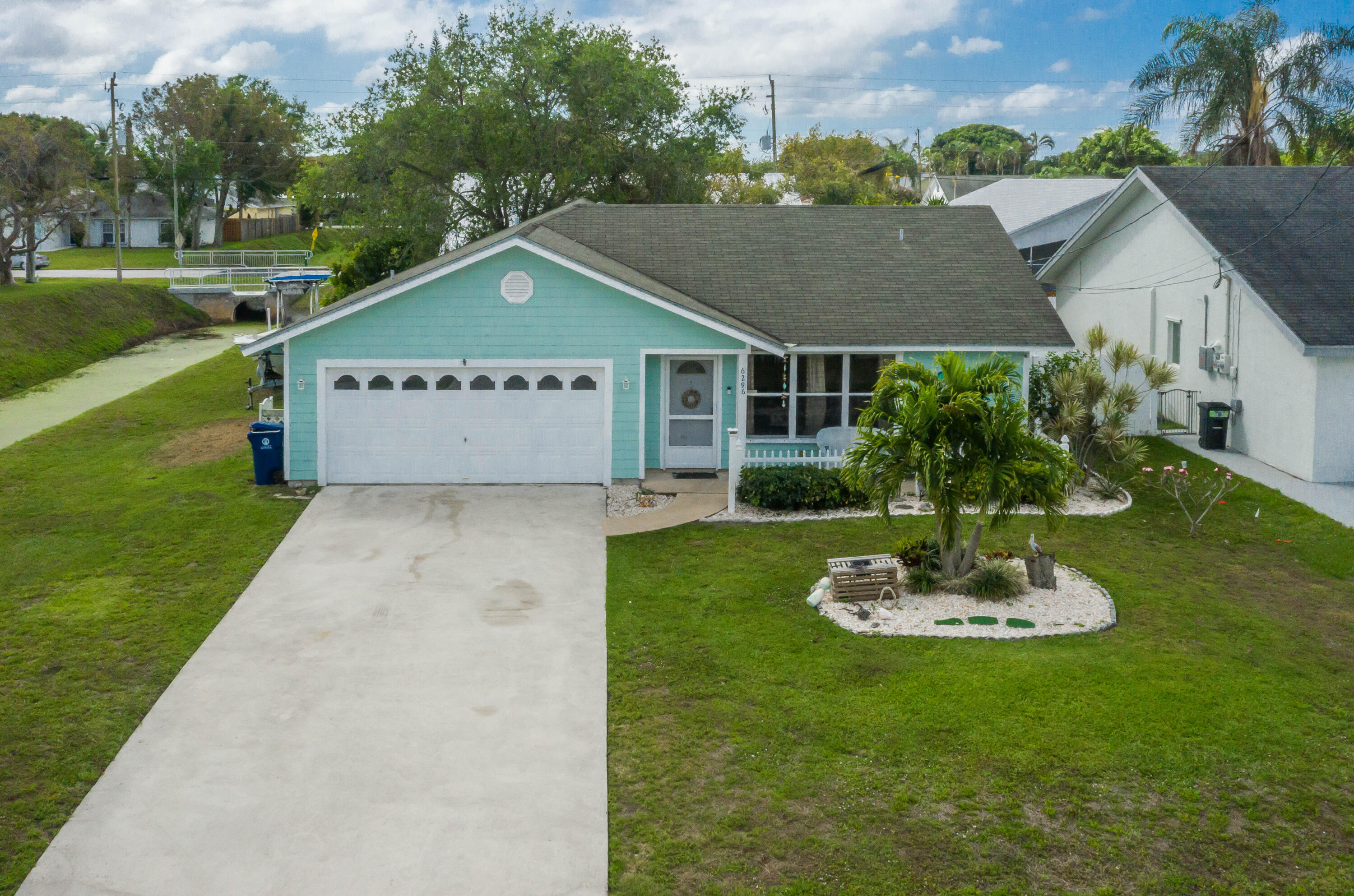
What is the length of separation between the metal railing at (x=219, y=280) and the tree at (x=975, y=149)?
60.2m

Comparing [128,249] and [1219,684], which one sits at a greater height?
[128,249]

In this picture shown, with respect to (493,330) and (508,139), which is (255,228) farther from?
(493,330)

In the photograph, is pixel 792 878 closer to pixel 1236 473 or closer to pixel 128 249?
pixel 1236 473

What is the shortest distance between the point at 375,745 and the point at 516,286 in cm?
1033

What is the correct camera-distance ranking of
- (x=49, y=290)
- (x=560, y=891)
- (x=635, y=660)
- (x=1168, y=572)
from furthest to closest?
(x=49, y=290)
(x=1168, y=572)
(x=635, y=660)
(x=560, y=891)

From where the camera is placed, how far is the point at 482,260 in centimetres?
1881

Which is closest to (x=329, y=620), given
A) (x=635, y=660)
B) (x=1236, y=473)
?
(x=635, y=660)

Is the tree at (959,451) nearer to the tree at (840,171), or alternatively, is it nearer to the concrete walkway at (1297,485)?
the concrete walkway at (1297,485)

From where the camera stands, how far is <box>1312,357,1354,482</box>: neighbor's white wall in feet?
63.9

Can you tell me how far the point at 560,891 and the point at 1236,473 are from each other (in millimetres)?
16213

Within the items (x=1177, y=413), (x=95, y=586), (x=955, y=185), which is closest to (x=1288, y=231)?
(x=1177, y=413)

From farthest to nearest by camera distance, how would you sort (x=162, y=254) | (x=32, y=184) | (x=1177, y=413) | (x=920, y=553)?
(x=162, y=254)
(x=32, y=184)
(x=1177, y=413)
(x=920, y=553)

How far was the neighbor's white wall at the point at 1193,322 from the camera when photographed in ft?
66.4

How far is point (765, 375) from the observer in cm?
2056
